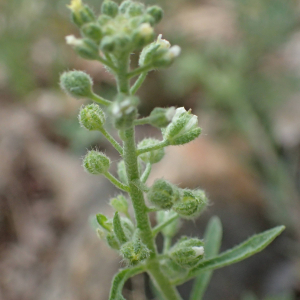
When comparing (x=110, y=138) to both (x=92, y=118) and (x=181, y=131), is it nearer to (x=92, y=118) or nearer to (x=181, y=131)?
(x=92, y=118)

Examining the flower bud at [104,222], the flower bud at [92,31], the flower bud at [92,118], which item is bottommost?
the flower bud at [104,222]

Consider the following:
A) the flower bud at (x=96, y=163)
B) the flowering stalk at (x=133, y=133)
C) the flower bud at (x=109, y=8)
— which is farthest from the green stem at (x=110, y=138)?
the flower bud at (x=109, y=8)

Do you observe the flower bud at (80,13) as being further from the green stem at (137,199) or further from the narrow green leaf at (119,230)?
the narrow green leaf at (119,230)

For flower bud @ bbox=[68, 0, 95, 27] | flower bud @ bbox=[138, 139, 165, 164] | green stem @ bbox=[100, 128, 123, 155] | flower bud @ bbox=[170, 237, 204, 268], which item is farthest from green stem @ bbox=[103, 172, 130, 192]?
flower bud @ bbox=[68, 0, 95, 27]

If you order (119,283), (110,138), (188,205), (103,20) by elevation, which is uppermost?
(103,20)

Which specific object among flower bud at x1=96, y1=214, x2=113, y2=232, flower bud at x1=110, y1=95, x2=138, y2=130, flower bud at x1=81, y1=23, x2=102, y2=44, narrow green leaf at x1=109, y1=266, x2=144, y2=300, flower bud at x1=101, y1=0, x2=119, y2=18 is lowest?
narrow green leaf at x1=109, y1=266, x2=144, y2=300

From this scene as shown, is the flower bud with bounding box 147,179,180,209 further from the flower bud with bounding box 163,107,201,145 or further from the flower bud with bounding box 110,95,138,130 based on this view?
the flower bud with bounding box 110,95,138,130

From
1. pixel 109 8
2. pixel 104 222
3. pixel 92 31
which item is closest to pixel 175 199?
pixel 104 222

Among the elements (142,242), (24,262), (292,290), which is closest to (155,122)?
(142,242)
